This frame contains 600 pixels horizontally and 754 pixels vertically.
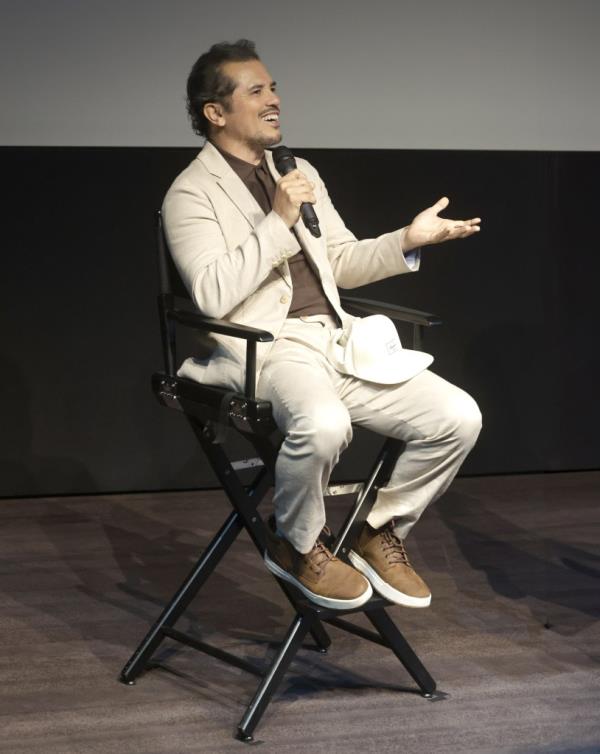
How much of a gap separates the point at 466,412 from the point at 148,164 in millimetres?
2366

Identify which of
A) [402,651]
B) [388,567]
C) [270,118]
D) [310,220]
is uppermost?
[270,118]

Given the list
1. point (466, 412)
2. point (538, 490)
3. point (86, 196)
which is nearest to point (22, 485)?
point (86, 196)

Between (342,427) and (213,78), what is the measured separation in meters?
1.13

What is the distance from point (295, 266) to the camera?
130 inches

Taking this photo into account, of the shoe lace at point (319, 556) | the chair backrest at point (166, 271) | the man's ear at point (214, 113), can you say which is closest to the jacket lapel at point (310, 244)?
the man's ear at point (214, 113)

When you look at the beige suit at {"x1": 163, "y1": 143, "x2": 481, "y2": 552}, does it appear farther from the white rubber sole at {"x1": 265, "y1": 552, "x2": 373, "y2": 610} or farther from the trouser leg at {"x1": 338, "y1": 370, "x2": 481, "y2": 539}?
the white rubber sole at {"x1": 265, "y1": 552, "x2": 373, "y2": 610}

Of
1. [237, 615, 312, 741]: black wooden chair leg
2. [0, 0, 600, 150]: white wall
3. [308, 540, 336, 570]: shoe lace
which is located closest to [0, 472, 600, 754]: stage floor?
[237, 615, 312, 741]: black wooden chair leg

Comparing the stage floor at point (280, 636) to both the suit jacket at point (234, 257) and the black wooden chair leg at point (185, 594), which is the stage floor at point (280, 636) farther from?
the suit jacket at point (234, 257)

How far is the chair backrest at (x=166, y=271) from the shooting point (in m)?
3.18

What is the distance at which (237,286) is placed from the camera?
9.79ft

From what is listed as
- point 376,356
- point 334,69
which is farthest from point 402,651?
point 334,69

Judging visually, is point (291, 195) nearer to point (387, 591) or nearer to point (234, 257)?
point (234, 257)

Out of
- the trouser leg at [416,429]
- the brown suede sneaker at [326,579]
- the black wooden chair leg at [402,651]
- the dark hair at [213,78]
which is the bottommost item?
the black wooden chair leg at [402,651]

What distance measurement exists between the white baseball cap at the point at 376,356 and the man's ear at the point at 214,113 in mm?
712
